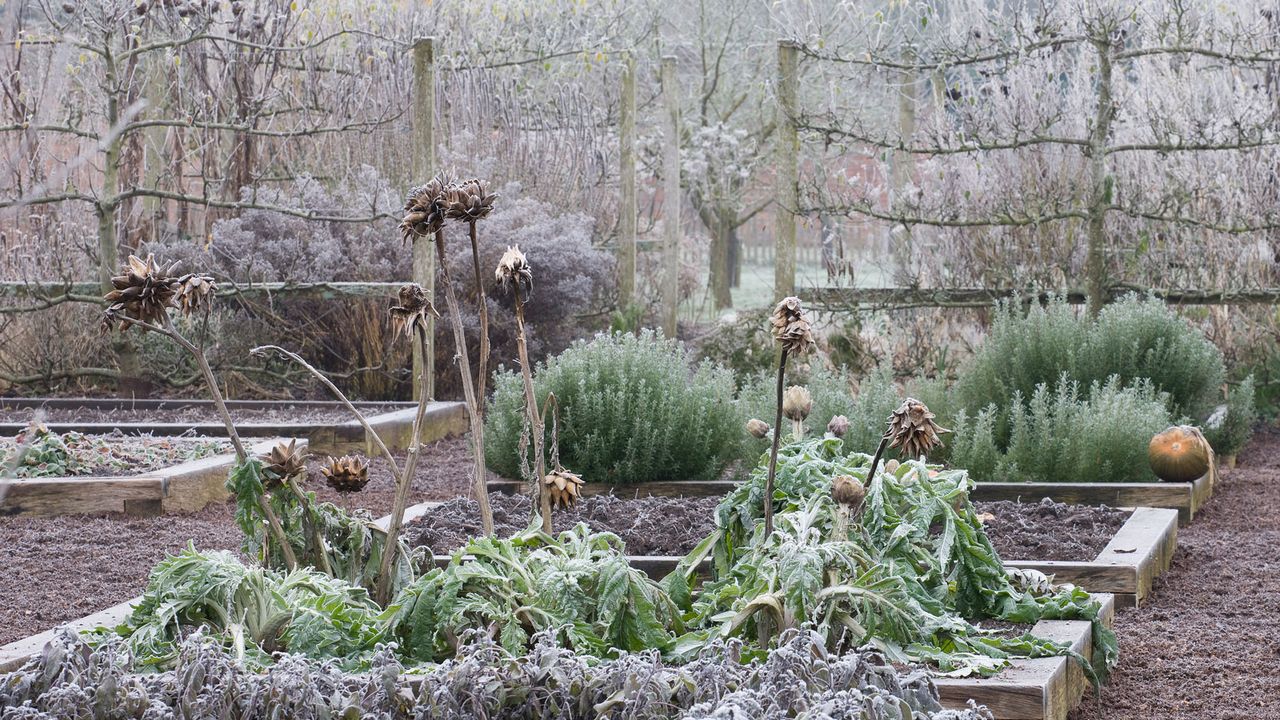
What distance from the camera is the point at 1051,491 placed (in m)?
5.50

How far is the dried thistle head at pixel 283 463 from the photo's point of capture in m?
2.99

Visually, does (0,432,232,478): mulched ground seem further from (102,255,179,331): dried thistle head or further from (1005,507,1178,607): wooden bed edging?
(1005,507,1178,607): wooden bed edging

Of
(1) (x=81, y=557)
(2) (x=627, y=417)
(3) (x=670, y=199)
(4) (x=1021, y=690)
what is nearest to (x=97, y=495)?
(1) (x=81, y=557)

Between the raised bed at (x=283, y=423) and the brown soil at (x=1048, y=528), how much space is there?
2998 mm

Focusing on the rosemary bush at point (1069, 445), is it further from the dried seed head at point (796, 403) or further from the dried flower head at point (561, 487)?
the dried flower head at point (561, 487)


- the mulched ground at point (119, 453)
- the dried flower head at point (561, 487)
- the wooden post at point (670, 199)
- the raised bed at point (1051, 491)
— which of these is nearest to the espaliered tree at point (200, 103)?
the wooden post at point (670, 199)

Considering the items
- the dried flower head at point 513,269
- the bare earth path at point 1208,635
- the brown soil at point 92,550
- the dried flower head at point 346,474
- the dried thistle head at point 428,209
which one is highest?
the dried thistle head at point 428,209

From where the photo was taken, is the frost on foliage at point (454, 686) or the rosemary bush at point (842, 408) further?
the rosemary bush at point (842, 408)

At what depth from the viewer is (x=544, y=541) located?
10.2 ft

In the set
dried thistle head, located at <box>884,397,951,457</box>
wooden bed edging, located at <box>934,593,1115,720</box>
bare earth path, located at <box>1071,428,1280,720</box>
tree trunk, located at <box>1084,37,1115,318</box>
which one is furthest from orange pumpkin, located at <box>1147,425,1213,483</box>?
dried thistle head, located at <box>884,397,951,457</box>

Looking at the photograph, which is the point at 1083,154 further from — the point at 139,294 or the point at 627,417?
the point at 139,294

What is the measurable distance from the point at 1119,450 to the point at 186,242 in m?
6.70

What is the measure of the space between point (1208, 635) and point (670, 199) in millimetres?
7192

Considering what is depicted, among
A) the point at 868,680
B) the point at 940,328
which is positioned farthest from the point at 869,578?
the point at 940,328
